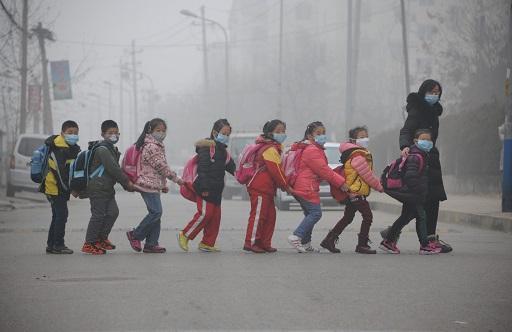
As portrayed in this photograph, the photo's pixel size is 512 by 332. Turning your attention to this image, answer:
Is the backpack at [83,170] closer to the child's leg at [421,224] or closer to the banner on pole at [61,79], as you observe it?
the child's leg at [421,224]

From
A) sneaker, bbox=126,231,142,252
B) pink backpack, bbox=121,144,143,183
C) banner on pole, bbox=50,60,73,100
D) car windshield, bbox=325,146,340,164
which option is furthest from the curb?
banner on pole, bbox=50,60,73,100

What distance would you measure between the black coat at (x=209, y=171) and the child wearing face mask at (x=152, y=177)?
273mm

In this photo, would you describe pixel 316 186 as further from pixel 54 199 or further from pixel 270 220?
pixel 54 199

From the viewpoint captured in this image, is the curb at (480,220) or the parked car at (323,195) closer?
the curb at (480,220)

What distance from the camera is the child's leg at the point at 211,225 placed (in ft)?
42.5

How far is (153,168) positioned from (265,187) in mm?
1382

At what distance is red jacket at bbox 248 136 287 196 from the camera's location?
12.8 metres

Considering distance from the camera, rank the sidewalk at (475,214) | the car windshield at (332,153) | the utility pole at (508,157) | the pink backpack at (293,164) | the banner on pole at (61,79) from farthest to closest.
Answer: the banner on pole at (61,79) → the car windshield at (332,153) → the utility pole at (508,157) → the sidewalk at (475,214) → the pink backpack at (293,164)

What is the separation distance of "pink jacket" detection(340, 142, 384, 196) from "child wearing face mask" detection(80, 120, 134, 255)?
260cm

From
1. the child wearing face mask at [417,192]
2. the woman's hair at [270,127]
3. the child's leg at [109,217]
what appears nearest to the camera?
the child wearing face mask at [417,192]

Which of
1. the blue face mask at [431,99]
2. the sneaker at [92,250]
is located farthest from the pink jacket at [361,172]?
the sneaker at [92,250]

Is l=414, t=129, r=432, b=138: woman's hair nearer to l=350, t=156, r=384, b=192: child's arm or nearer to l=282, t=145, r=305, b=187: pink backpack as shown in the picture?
l=350, t=156, r=384, b=192: child's arm

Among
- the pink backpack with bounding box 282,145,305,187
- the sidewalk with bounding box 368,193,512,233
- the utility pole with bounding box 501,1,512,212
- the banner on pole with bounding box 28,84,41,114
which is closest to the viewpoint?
the pink backpack with bounding box 282,145,305,187

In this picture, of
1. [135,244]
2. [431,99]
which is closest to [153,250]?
[135,244]
